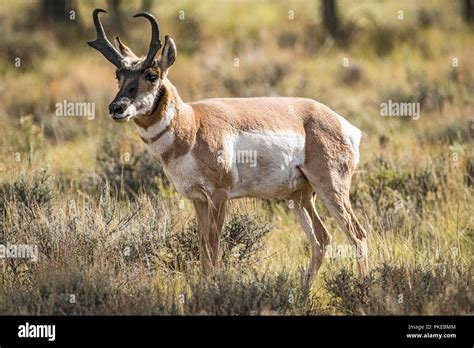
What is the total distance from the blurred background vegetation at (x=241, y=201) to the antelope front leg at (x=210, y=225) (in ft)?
0.61

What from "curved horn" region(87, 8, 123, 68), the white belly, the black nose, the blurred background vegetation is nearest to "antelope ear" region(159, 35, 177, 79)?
"curved horn" region(87, 8, 123, 68)

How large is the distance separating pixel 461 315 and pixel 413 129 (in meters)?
8.82

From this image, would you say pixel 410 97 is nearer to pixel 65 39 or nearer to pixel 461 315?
pixel 65 39

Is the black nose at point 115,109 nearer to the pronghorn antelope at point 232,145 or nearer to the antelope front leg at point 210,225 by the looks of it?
the pronghorn antelope at point 232,145

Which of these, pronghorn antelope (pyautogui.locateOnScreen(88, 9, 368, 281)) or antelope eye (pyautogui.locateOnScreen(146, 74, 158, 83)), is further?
pronghorn antelope (pyautogui.locateOnScreen(88, 9, 368, 281))

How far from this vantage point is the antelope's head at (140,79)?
828 cm

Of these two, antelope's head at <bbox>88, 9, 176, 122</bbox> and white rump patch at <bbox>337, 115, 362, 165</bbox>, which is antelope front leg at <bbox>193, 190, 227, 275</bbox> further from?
white rump patch at <bbox>337, 115, 362, 165</bbox>

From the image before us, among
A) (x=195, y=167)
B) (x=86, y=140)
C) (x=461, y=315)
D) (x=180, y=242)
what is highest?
(x=86, y=140)

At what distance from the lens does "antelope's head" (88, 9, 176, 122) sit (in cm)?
828

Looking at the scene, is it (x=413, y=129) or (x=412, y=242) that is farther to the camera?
(x=413, y=129)

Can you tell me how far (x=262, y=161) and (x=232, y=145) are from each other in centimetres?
30

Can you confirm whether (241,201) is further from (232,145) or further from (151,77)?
(151,77)

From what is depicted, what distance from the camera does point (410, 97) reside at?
1905 cm
